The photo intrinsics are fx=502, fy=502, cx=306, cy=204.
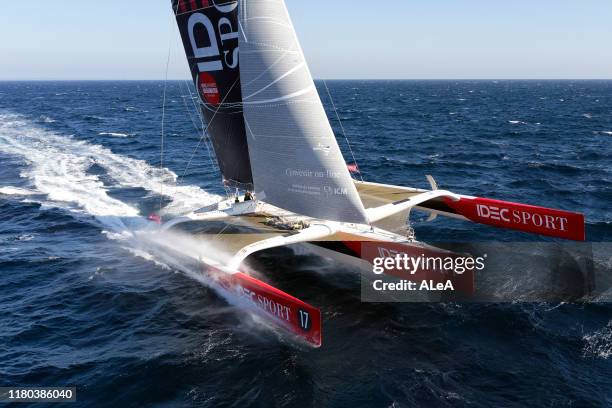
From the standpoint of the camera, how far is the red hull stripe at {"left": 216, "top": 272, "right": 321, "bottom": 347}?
895 cm

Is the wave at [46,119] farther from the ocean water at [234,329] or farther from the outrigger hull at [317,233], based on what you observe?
the outrigger hull at [317,233]

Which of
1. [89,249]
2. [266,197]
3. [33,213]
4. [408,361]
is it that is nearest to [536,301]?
[408,361]

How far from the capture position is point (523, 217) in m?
14.3

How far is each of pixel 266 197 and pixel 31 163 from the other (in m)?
18.7

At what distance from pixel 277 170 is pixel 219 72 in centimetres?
352

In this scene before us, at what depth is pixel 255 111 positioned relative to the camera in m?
12.0

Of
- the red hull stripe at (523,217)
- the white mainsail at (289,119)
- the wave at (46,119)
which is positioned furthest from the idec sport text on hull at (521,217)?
the wave at (46,119)

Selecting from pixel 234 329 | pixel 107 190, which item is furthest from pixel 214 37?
pixel 107 190

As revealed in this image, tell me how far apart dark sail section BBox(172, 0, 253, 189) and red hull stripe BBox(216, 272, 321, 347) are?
4935mm

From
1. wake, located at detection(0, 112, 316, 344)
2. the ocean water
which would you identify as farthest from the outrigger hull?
the ocean water

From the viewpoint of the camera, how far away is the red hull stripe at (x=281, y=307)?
29.3ft

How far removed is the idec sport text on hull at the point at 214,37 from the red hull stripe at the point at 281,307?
19.7 ft

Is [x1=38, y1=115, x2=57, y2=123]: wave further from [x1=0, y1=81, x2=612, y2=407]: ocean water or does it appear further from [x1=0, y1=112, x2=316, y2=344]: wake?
[x1=0, y1=81, x2=612, y2=407]: ocean water

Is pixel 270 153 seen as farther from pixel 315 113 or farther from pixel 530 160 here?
pixel 530 160
